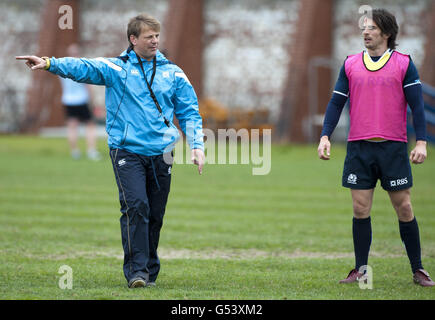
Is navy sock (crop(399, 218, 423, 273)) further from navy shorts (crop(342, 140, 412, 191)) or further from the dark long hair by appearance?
the dark long hair

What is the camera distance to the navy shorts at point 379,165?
6.13 meters

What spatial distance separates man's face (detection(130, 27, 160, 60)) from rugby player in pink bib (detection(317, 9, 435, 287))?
1606 millimetres

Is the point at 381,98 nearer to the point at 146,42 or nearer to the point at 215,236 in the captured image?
the point at 146,42

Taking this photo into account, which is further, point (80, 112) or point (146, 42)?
point (80, 112)

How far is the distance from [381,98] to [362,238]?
1.21 m

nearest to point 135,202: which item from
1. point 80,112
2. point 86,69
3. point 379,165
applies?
point 86,69

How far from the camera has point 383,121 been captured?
6.13 metres

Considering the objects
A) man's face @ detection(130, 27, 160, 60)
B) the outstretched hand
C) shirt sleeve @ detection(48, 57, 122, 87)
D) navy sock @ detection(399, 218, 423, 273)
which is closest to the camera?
the outstretched hand

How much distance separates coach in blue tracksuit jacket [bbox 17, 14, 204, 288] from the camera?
610 centimetres

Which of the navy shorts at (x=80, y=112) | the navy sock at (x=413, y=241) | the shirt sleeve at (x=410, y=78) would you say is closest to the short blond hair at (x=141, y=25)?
the shirt sleeve at (x=410, y=78)

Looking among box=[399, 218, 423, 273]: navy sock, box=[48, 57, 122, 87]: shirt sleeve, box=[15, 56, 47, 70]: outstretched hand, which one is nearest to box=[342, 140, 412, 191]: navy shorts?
box=[399, 218, 423, 273]: navy sock

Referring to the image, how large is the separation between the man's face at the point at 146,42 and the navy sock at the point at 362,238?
7.37ft

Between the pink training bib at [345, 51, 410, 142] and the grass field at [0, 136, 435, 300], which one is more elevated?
the pink training bib at [345, 51, 410, 142]

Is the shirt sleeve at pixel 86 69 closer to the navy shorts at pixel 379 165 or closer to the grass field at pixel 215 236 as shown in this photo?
the grass field at pixel 215 236
